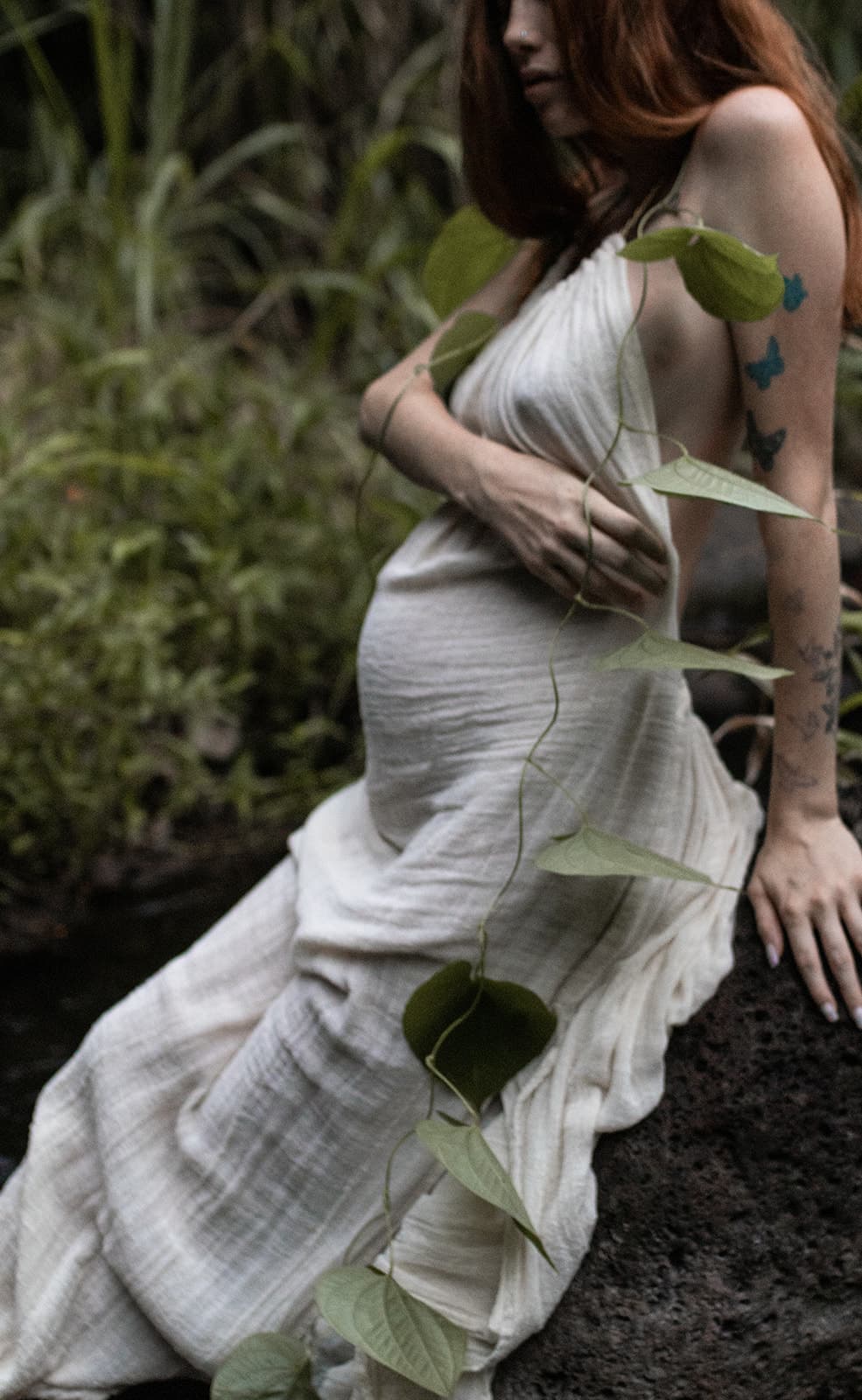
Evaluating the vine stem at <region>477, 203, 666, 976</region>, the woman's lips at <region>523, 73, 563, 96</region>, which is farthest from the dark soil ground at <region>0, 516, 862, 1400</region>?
the woman's lips at <region>523, 73, 563, 96</region>

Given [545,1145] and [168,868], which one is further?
[168,868]

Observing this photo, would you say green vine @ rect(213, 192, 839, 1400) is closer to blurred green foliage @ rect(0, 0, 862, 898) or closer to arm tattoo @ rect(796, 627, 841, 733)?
arm tattoo @ rect(796, 627, 841, 733)

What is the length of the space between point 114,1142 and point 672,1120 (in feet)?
1.96

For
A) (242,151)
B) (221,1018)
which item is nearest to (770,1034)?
(221,1018)

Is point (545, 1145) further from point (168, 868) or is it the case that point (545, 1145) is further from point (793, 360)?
point (168, 868)

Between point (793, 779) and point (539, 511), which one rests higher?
point (539, 511)

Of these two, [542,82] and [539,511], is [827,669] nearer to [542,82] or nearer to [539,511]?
[539,511]

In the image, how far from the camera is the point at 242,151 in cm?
433

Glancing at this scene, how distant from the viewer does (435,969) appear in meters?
1.58

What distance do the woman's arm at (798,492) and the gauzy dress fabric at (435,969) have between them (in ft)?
0.32

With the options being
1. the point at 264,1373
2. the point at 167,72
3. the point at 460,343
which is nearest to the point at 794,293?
the point at 460,343

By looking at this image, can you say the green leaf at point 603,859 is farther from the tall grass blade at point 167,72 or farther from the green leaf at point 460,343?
the tall grass blade at point 167,72

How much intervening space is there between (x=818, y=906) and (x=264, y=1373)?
69 centimetres

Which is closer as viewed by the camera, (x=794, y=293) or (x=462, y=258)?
(x=794, y=293)
